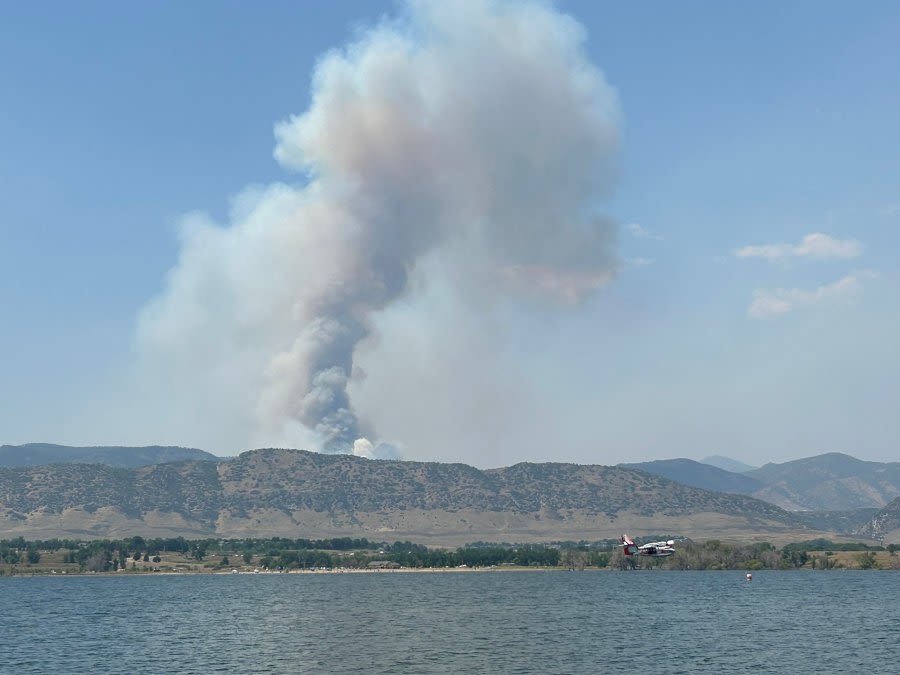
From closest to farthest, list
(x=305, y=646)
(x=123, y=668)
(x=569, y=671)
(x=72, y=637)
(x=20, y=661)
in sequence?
(x=569, y=671)
(x=123, y=668)
(x=20, y=661)
(x=305, y=646)
(x=72, y=637)

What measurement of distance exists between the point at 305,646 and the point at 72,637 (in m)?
55.3

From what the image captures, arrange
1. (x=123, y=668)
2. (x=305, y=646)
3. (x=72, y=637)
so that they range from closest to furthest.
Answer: (x=123, y=668), (x=305, y=646), (x=72, y=637)

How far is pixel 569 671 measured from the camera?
137 metres

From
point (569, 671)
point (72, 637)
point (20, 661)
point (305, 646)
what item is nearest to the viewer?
point (569, 671)

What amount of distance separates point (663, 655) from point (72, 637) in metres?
116

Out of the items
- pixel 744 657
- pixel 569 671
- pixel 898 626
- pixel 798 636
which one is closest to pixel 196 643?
pixel 569 671

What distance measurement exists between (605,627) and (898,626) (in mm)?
59280

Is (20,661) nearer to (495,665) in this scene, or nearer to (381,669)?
(381,669)

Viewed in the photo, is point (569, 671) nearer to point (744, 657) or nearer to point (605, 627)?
point (744, 657)

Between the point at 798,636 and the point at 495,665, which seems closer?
the point at 495,665

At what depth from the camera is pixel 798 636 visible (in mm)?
182500

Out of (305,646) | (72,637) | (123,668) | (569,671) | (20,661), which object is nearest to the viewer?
(569,671)

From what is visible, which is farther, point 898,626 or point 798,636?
point 898,626

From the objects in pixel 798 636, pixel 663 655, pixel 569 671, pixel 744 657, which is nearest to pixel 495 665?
pixel 569 671
